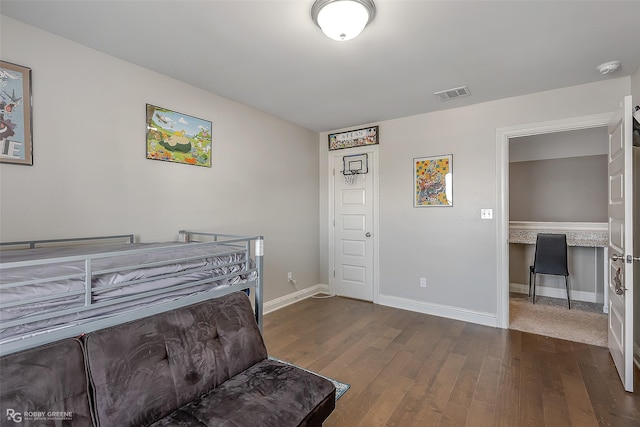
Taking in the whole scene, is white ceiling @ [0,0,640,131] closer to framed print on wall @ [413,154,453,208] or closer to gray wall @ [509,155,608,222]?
framed print on wall @ [413,154,453,208]

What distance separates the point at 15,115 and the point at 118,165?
0.63 metres

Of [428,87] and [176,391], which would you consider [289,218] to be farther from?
[176,391]

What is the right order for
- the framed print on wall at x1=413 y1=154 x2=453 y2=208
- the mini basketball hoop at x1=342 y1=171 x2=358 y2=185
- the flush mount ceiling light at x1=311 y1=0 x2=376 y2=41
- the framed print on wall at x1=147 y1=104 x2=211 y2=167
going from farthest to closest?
the mini basketball hoop at x1=342 y1=171 x2=358 y2=185, the framed print on wall at x1=413 y1=154 x2=453 y2=208, the framed print on wall at x1=147 y1=104 x2=211 y2=167, the flush mount ceiling light at x1=311 y1=0 x2=376 y2=41

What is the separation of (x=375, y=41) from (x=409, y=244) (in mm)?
2450

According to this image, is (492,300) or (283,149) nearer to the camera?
(492,300)

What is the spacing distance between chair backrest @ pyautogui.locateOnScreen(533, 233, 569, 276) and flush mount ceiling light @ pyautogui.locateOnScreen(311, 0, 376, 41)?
370 cm

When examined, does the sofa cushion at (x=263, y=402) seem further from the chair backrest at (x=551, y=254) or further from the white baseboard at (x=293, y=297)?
the chair backrest at (x=551, y=254)

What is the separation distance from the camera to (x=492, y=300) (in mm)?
3271

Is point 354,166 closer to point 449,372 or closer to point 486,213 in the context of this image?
point 486,213

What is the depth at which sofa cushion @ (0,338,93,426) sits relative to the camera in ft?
3.28

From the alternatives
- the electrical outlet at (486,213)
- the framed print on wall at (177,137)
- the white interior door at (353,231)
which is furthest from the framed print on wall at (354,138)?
the framed print on wall at (177,137)

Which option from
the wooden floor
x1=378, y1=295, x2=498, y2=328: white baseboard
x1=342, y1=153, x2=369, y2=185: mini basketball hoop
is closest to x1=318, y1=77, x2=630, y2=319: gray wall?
x1=378, y1=295, x2=498, y2=328: white baseboard

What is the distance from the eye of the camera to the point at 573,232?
4.02m

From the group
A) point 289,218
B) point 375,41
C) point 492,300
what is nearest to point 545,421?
point 492,300
